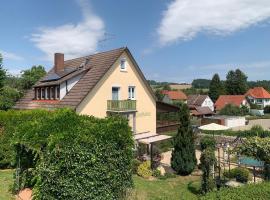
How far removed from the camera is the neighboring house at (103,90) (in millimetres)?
28672

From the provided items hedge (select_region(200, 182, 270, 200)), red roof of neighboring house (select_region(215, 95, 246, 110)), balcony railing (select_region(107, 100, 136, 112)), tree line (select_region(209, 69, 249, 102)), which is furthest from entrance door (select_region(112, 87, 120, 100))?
tree line (select_region(209, 69, 249, 102))

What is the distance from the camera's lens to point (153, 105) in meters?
34.9

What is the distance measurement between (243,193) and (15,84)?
127 ft

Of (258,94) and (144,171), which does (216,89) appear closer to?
(258,94)

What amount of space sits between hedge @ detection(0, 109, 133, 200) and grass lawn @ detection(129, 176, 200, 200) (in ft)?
6.62

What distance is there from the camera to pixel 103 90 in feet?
96.5

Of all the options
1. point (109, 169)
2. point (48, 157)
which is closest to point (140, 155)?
point (109, 169)

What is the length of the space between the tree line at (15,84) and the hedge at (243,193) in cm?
2799

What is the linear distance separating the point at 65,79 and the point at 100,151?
737 inches

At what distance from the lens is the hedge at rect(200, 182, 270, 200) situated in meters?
9.94

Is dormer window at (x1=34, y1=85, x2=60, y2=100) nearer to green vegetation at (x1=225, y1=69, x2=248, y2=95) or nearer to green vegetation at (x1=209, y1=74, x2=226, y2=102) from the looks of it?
green vegetation at (x1=209, y1=74, x2=226, y2=102)

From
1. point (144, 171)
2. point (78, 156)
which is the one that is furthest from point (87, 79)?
point (78, 156)

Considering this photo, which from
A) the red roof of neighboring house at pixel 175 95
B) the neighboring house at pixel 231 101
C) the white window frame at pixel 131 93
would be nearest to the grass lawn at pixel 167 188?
the white window frame at pixel 131 93

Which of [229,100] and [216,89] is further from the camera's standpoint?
[216,89]
